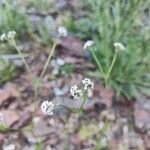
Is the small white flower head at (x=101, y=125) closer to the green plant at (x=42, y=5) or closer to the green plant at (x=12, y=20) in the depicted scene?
the green plant at (x=12, y=20)

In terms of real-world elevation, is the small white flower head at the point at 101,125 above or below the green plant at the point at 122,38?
below

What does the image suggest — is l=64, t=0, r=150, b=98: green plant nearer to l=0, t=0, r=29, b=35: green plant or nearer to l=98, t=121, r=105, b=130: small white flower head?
l=98, t=121, r=105, b=130: small white flower head

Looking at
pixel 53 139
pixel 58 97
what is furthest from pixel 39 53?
pixel 53 139

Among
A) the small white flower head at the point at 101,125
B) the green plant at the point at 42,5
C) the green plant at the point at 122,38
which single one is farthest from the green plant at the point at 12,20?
the small white flower head at the point at 101,125

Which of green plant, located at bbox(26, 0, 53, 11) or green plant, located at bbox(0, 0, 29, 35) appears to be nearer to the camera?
green plant, located at bbox(0, 0, 29, 35)

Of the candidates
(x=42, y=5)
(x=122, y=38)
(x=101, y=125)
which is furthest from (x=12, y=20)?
(x=101, y=125)

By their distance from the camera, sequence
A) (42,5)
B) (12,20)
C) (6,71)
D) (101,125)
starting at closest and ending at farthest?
(101,125) → (6,71) → (12,20) → (42,5)

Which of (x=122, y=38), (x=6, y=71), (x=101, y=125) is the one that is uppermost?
(x=122, y=38)

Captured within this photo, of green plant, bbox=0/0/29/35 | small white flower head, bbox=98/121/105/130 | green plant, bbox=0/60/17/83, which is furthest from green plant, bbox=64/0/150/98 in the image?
green plant, bbox=0/60/17/83

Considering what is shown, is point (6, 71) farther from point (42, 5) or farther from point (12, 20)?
point (42, 5)
